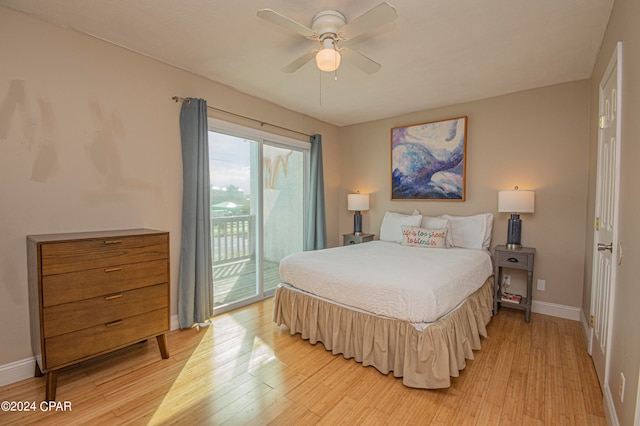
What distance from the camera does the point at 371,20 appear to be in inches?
68.8

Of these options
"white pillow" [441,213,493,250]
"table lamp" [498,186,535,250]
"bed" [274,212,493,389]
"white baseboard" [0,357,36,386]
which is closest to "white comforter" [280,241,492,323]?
"bed" [274,212,493,389]

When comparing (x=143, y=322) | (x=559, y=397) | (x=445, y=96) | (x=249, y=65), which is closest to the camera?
(x=559, y=397)

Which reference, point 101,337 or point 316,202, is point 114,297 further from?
point 316,202

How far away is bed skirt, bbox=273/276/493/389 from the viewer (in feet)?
6.43

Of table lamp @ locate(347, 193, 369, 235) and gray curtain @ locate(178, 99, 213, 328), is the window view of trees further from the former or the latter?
table lamp @ locate(347, 193, 369, 235)

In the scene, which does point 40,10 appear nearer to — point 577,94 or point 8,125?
point 8,125

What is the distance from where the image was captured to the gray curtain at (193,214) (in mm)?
2900

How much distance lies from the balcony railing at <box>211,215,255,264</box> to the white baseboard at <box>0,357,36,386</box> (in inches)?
64.9

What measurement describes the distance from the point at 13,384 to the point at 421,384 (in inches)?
110

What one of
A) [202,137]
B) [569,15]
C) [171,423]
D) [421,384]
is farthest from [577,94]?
[171,423]

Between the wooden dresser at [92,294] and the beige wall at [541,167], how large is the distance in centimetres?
352

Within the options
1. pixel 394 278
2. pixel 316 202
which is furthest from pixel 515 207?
pixel 316 202

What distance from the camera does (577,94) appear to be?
10.2ft

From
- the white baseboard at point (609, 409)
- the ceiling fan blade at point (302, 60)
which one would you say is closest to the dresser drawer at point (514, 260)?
the white baseboard at point (609, 409)
